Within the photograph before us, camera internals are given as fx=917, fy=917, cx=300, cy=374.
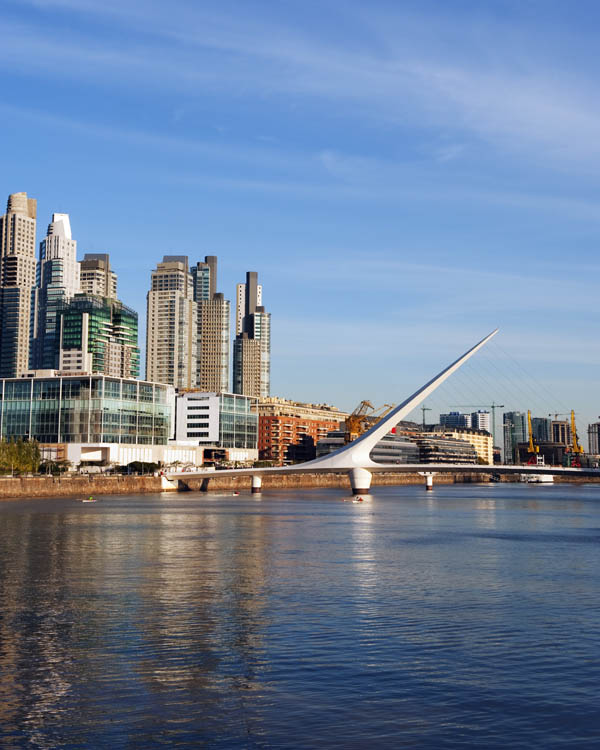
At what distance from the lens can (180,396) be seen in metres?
164

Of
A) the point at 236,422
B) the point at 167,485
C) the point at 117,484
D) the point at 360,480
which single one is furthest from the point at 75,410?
the point at 360,480

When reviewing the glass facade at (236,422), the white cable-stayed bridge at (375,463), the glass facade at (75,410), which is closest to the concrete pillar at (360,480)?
the white cable-stayed bridge at (375,463)

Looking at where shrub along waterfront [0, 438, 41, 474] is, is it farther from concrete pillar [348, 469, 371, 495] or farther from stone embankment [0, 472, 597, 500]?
concrete pillar [348, 469, 371, 495]

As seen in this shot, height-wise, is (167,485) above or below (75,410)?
below

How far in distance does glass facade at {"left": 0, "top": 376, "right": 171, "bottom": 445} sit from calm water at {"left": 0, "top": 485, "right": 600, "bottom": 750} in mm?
83342

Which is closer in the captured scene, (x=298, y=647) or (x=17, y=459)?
(x=298, y=647)

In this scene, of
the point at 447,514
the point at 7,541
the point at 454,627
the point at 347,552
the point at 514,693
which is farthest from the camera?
the point at 447,514

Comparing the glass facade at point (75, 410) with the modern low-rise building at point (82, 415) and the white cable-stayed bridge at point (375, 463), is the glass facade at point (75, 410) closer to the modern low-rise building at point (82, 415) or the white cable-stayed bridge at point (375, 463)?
the modern low-rise building at point (82, 415)

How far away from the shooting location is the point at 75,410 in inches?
4806

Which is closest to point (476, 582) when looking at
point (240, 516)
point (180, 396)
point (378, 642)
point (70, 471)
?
point (378, 642)

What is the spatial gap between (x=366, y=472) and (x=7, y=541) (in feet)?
210

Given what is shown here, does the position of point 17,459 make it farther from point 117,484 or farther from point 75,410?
point 75,410

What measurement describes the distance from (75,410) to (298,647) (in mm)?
107858

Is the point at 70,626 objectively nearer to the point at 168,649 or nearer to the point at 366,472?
the point at 168,649
